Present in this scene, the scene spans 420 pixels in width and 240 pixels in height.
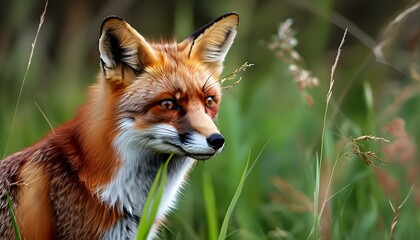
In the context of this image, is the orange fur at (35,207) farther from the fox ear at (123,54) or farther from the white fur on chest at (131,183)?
the fox ear at (123,54)

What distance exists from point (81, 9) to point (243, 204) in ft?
14.8

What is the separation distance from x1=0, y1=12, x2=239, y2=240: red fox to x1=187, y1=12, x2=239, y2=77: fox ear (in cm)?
5

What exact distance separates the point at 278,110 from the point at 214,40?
2.60 meters

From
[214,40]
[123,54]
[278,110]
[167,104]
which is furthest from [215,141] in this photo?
[278,110]

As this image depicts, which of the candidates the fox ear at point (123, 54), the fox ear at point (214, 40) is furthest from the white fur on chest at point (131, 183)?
the fox ear at point (214, 40)

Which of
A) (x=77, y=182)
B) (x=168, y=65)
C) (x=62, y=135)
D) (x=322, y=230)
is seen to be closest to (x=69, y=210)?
(x=77, y=182)

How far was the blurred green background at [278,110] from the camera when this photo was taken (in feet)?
19.0

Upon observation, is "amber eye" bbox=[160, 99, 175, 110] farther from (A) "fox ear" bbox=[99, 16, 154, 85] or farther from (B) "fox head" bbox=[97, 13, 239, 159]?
(A) "fox ear" bbox=[99, 16, 154, 85]

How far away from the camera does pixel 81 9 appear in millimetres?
9984

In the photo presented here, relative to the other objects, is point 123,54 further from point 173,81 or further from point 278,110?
point 278,110

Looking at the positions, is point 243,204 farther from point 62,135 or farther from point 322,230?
point 62,135

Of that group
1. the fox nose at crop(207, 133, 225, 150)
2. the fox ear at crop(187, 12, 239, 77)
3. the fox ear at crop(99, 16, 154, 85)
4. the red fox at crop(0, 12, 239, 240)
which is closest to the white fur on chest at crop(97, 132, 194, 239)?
the red fox at crop(0, 12, 239, 240)

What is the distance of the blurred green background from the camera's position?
5781 mm

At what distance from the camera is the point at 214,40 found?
5211 millimetres
